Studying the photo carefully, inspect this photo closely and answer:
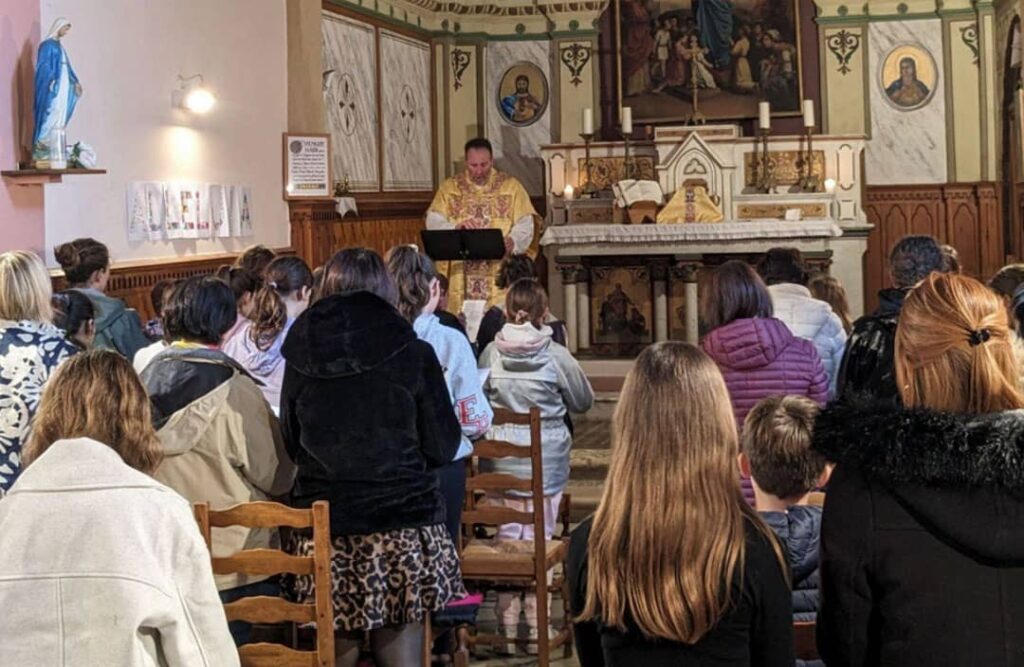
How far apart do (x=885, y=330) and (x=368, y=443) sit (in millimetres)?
1912

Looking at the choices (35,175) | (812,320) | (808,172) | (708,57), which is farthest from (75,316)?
(708,57)

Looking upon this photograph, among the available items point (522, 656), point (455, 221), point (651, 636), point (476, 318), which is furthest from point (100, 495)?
point (455, 221)

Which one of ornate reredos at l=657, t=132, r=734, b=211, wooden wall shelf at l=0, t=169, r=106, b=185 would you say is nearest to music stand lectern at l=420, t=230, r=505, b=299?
ornate reredos at l=657, t=132, r=734, b=211

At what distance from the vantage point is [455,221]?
11812 mm

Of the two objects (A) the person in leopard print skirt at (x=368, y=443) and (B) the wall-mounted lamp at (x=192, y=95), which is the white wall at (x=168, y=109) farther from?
(A) the person in leopard print skirt at (x=368, y=443)

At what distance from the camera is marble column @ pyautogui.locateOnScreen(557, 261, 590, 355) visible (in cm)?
1250

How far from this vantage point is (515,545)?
541 cm

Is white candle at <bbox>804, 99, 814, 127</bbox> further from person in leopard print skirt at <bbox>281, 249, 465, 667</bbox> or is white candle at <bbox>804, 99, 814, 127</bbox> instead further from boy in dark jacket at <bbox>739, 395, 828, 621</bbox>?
boy in dark jacket at <bbox>739, 395, 828, 621</bbox>

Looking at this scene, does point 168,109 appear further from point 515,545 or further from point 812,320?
point 812,320

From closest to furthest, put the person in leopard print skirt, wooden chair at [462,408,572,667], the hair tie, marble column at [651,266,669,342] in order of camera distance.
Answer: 1. the hair tie
2. the person in leopard print skirt
3. wooden chair at [462,408,572,667]
4. marble column at [651,266,669,342]

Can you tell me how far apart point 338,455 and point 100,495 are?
131cm

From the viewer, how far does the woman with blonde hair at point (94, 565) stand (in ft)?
8.63

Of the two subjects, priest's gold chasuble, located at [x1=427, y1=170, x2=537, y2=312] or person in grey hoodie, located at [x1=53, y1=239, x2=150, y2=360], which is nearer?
person in grey hoodie, located at [x1=53, y1=239, x2=150, y2=360]

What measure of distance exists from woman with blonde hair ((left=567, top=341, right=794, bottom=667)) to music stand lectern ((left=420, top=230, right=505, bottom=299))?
310 inches
